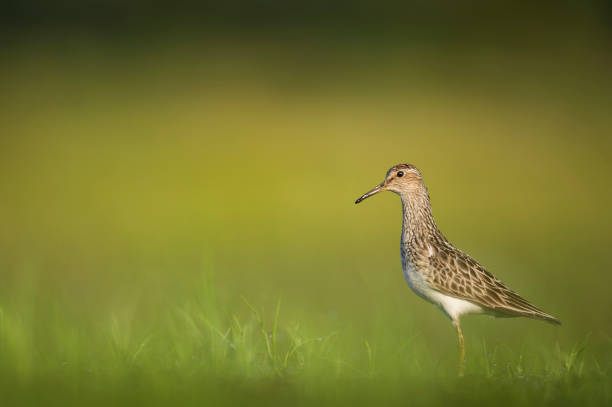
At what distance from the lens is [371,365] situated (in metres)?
4.64

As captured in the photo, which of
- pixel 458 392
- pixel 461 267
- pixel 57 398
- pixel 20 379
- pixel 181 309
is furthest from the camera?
pixel 461 267

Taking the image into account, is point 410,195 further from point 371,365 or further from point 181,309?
point 181,309

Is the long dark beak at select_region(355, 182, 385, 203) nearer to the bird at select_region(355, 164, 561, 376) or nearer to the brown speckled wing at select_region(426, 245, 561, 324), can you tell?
the bird at select_region(355, 164, 561, 376)

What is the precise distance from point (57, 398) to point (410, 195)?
13.0 ft

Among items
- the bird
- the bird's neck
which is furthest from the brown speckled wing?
the bird's neck

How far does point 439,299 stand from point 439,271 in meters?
0.28

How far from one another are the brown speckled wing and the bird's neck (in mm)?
186

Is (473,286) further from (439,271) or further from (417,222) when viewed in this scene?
(417,222)

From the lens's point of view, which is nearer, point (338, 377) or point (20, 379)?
point (20, 379)

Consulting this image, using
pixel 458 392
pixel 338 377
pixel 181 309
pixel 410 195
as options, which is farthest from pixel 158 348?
pixel 410 195

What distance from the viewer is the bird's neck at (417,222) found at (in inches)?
243

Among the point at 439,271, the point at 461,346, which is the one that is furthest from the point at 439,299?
the point at 461,346

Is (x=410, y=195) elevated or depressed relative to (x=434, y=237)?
elevated

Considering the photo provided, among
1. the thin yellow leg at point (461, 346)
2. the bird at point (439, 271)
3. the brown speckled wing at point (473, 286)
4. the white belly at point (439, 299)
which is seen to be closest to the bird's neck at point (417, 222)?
the bird at point (439, 271)
